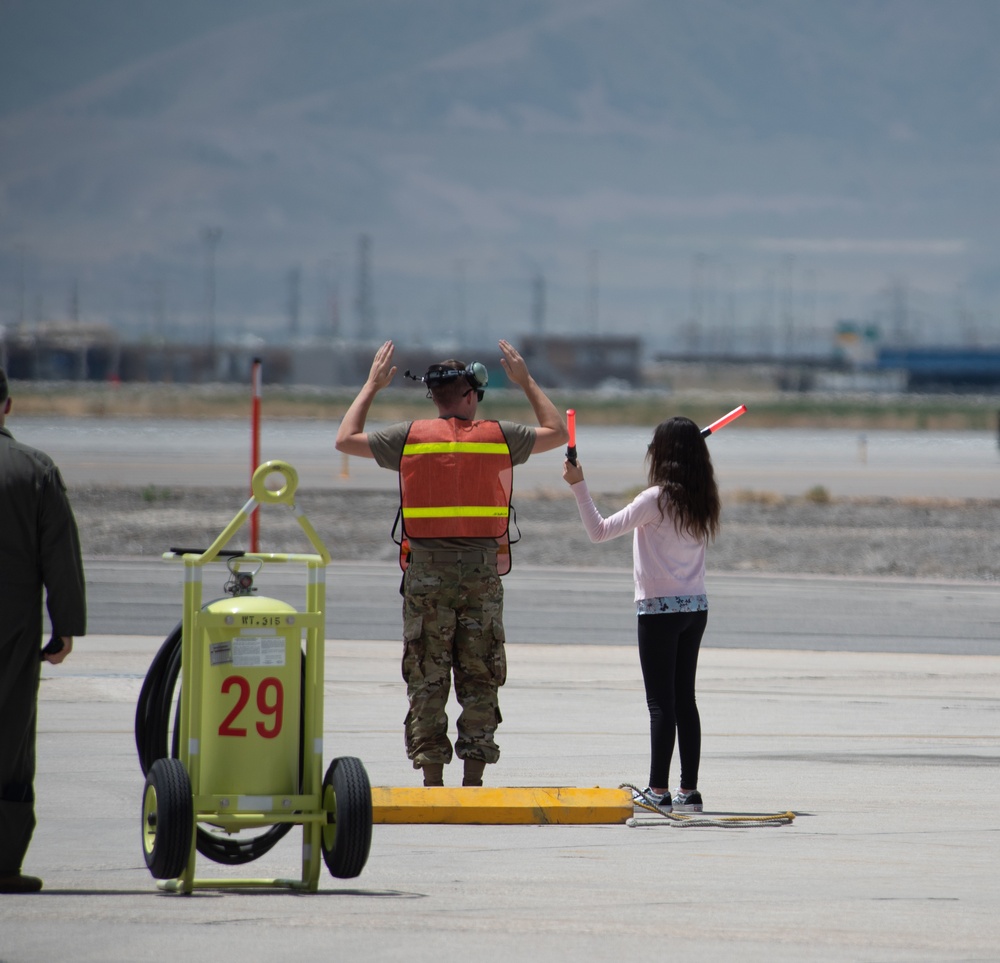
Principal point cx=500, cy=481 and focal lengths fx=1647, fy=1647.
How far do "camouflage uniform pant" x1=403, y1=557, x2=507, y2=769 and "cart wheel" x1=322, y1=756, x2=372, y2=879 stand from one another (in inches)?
55.1

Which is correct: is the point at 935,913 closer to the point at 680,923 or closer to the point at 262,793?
the point at 680,923

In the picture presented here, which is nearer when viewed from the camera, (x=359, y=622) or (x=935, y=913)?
(x=935, y=913)

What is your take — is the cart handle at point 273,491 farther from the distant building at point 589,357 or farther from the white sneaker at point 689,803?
the distant building at point 589,357

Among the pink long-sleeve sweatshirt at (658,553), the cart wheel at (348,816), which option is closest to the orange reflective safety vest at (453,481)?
the pink long-sleeve sweatshirt at (658,553)

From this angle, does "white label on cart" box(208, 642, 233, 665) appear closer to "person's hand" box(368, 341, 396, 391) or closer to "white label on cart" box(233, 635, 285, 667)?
"white label on cart" box(233, 635, 285, 667)

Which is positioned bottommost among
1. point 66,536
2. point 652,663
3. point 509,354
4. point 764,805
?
point 764,805

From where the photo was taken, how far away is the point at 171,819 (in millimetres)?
5605

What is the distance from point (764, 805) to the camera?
754 centimetres

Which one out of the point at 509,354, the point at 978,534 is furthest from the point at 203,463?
the point at 509,354

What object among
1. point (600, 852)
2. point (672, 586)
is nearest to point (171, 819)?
point (600, 852)

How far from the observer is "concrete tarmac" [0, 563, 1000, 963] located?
→ 5262 mm

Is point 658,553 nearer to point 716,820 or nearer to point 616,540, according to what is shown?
point 716,820

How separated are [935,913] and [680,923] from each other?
2.95 feet

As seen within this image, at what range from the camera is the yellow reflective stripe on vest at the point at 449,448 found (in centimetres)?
724
